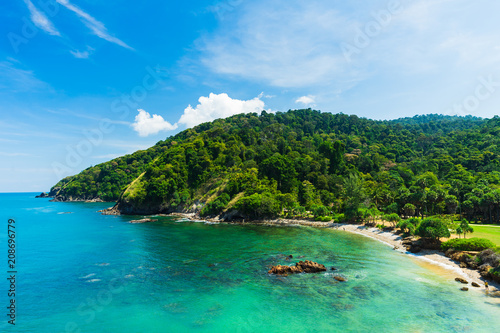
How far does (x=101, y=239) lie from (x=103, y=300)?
35.6 meters

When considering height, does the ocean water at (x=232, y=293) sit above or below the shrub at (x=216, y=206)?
below

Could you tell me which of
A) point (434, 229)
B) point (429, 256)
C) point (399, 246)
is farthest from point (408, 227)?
point (429, 256)

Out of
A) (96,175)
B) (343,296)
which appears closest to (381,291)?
(343,296)

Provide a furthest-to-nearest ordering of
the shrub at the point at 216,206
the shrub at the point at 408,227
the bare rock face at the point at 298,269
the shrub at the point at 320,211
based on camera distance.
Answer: the shrub at the point at 216,206 < the shrub at the point at 320,211 < the shrub at the point at 408,227 < the bare rock face at the point at 298,269

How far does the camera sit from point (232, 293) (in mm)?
25797

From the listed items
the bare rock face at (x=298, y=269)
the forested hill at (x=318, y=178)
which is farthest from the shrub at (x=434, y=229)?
the forested hill at (x=318, y=178)

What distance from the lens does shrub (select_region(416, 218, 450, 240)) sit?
1455 inches

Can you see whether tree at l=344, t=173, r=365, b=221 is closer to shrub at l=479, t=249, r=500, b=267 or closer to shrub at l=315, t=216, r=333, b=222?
shrub at l=315, t=216, r=333, b=222

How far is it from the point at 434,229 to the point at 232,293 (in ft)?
110

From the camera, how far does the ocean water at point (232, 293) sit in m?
20.2

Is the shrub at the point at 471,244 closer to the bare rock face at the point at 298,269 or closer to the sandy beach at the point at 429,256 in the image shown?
the sandy beach at the point at 429,256

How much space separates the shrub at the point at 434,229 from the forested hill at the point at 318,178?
2138cm

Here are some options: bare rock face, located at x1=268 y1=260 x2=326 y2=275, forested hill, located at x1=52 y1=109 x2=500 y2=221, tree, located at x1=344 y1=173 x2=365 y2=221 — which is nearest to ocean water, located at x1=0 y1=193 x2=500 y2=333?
bare rock face, located at x1=268 y1=260 x2=326 y2=275

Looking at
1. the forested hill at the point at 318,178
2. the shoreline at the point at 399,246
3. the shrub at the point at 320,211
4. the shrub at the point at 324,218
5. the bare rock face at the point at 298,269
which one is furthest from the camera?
the shrub at the point at 320,211
